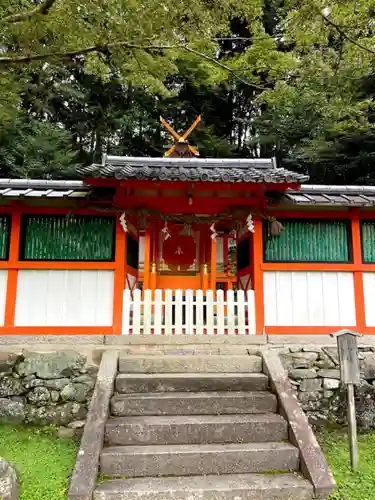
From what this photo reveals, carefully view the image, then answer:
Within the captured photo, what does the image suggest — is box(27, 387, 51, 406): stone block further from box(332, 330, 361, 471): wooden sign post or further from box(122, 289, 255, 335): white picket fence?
box(332, 330, 361, 471): wooden sign post

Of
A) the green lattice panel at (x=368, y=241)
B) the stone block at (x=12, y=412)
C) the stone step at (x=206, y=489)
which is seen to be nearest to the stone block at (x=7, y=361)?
the stone block at (x=12, y=412)

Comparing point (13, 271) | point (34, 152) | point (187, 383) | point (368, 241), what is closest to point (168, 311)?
point (187, 383)

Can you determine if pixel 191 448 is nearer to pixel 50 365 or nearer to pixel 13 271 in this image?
pixel 50 365

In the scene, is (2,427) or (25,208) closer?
(2,427)

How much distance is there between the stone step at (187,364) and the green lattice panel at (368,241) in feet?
9.18

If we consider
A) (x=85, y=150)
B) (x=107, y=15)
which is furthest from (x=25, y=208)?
(x=85, y=150)

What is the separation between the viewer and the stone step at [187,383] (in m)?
4.75

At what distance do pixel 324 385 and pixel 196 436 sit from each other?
214 cm

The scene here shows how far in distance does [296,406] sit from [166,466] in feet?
5.44

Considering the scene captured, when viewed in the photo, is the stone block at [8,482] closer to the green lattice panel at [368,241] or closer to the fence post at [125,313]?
the fence post at [125,313]

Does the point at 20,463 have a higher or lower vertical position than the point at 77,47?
lower

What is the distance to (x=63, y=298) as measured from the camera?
6125 mm

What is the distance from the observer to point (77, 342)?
581cm

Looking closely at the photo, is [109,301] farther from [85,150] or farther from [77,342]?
[85,150]
